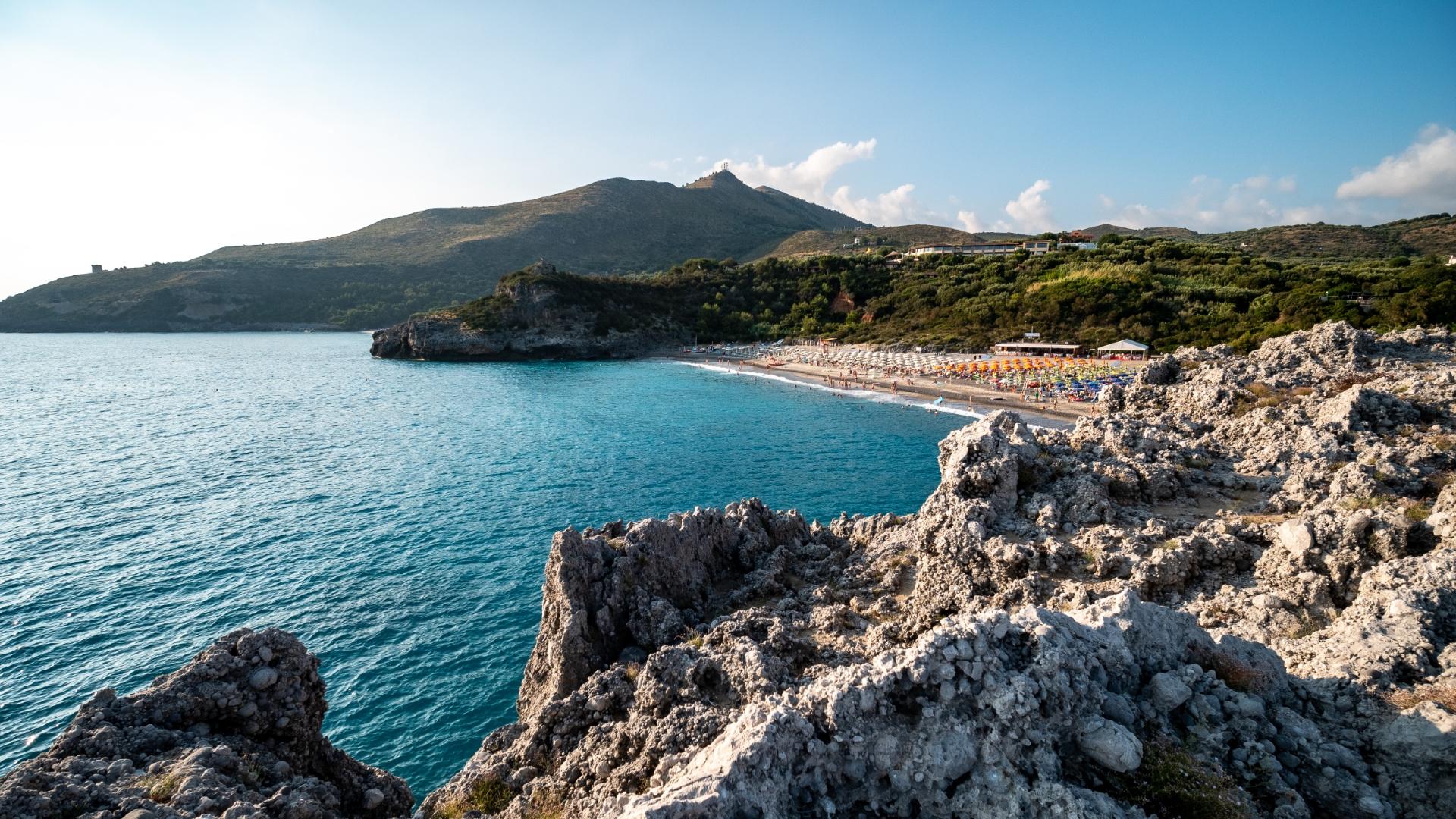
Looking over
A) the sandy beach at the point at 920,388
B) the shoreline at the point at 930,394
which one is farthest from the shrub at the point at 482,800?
the shoreline at the point at 930,394

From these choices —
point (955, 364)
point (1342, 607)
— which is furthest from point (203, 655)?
point (955, 364)

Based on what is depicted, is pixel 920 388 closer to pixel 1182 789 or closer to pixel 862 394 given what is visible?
pixel 862 394

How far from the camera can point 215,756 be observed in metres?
8.09

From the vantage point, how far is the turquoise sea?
17719mm

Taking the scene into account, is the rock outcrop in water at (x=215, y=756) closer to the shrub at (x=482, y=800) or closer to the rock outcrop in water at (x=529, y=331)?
the shrub at (x=482, y=800)

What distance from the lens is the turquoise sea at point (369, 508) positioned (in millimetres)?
17719

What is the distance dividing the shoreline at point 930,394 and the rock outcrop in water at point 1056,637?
19.1 metres

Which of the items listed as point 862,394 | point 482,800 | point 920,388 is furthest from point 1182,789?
point 920,388

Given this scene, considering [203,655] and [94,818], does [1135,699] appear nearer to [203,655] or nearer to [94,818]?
[94,818]

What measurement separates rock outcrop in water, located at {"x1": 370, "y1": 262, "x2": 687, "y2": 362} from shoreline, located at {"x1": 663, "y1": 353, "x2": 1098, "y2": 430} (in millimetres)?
27734

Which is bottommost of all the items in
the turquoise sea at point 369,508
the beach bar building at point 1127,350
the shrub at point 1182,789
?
the turquoise sea at point 369,508

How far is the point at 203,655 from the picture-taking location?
9.61m

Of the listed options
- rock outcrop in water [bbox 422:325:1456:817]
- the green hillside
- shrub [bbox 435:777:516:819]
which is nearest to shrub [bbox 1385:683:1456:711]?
rock outcrop in water [bbox 422:325:1456:817]

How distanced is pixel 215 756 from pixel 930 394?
57.8 meters
